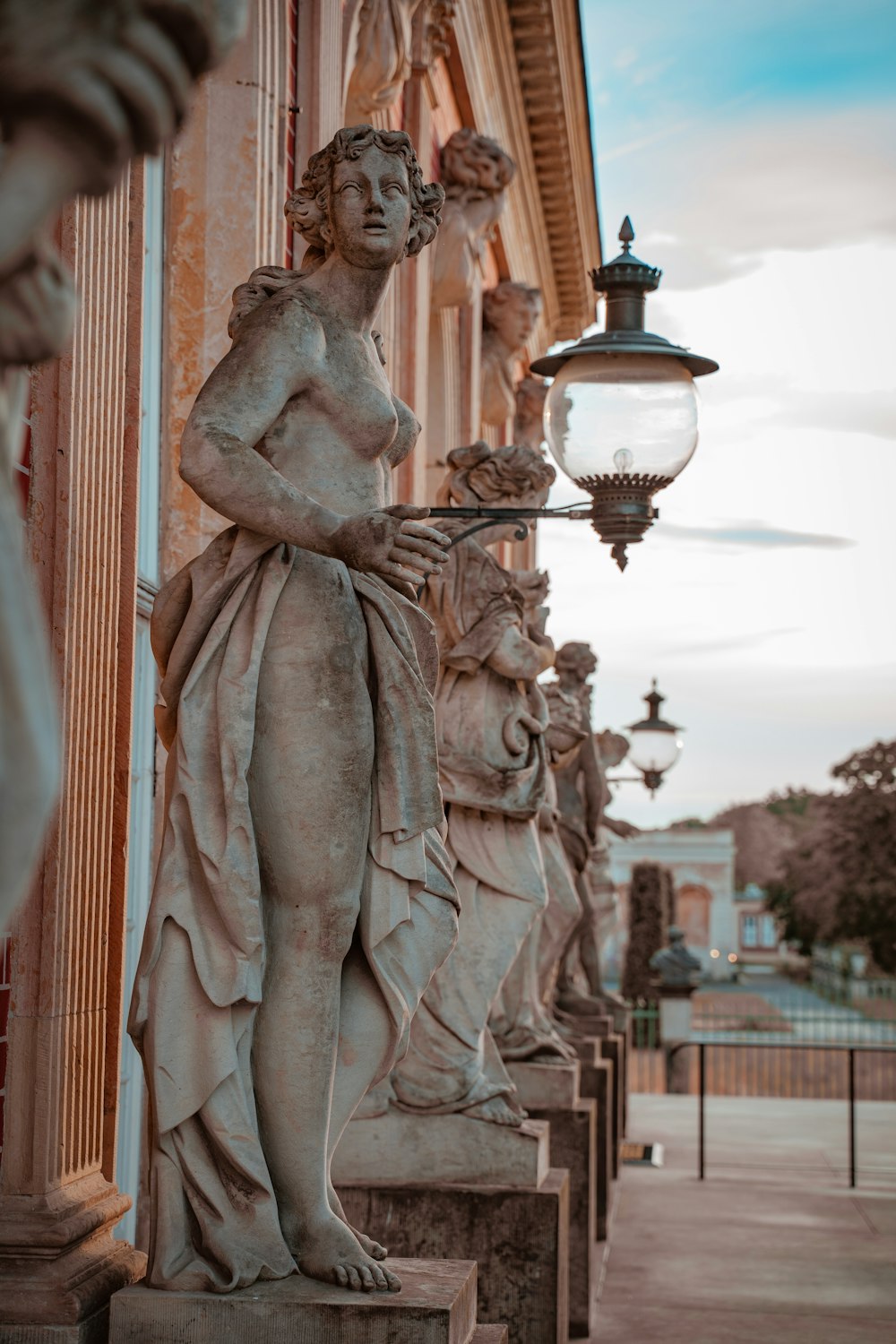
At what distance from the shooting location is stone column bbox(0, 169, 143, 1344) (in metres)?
4.15

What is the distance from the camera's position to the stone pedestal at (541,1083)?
26.6 feet

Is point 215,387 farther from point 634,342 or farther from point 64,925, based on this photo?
point 634,342

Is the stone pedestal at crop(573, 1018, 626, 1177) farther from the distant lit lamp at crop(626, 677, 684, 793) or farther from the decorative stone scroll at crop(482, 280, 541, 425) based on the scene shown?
the decorative stone scroll at crop(482, 280, 541, 425)

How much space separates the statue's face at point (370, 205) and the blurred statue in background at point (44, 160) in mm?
2375

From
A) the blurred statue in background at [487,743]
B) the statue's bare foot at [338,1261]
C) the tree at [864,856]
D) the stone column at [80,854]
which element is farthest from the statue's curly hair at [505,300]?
the tree at [864,856]

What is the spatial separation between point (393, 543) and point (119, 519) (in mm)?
1476

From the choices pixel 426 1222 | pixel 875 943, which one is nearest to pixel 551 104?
pixel 426 1222

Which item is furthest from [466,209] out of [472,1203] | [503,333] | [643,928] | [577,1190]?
[643,928]

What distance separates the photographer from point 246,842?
370 centimetres

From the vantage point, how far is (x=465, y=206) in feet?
43.5

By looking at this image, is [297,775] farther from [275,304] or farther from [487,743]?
[487,743]

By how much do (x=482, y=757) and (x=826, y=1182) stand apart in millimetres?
7527

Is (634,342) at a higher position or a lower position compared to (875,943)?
higher

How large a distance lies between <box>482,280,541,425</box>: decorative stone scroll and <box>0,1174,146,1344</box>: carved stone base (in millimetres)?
11883
